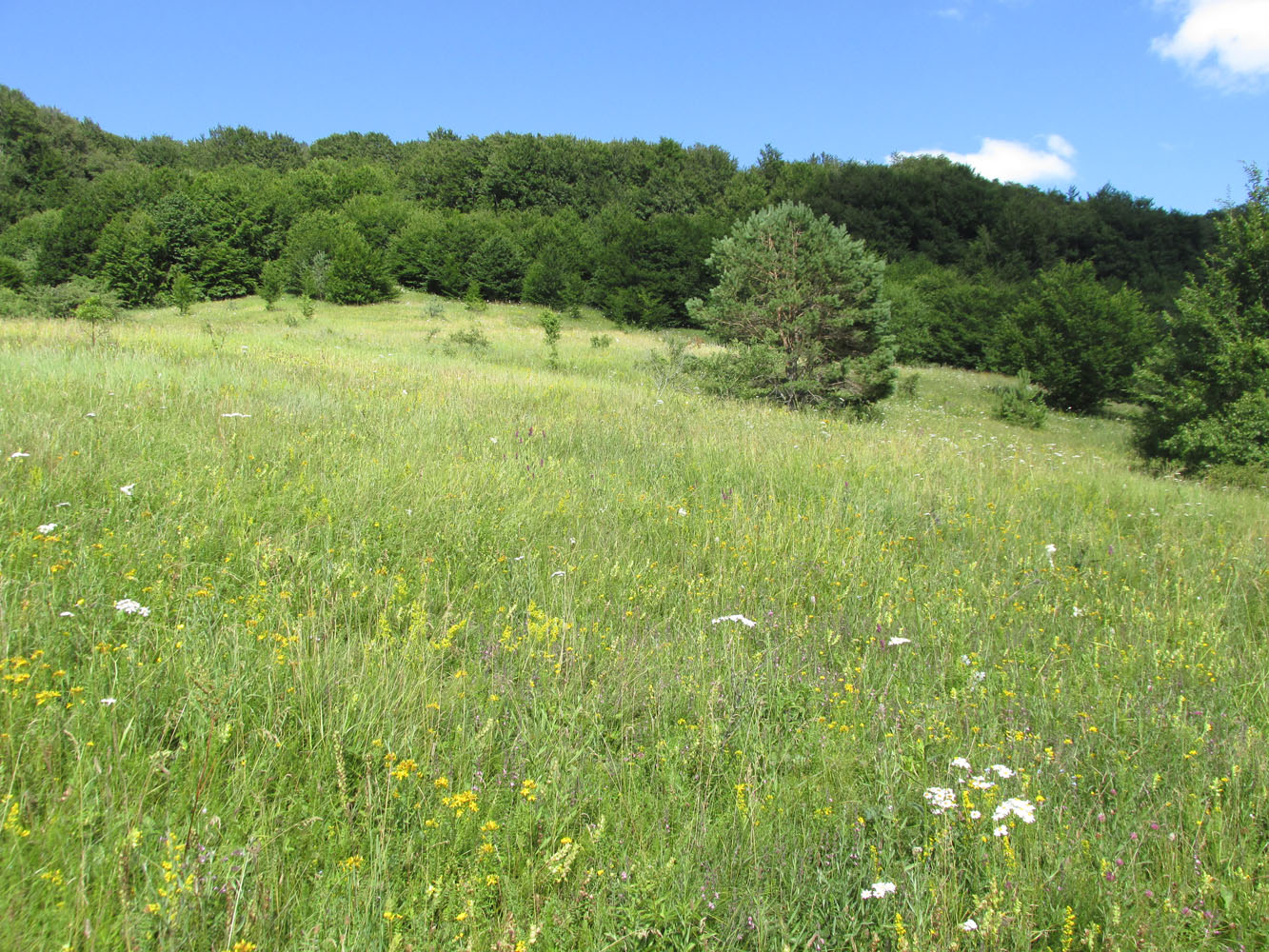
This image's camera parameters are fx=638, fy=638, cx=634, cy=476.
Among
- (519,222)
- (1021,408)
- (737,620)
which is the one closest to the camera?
(737,620)

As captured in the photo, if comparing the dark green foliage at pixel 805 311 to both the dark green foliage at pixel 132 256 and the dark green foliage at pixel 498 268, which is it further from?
the dark green foliage at pixel 132 256

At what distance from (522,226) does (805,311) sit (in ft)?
136

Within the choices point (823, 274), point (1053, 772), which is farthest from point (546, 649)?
point (823, 274)

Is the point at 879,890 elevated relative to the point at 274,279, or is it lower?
lower

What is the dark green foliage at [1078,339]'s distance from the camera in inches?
1002

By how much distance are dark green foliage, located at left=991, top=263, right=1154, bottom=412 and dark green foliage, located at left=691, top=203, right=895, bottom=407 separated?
15986 mm

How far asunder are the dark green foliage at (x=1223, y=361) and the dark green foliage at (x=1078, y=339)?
9.20 meters

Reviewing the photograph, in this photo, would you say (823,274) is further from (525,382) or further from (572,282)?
(572,282)

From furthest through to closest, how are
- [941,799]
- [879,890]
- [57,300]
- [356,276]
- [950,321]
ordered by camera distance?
[356,276] → [950,321] → [57,300] → [941,799] → [879,890]

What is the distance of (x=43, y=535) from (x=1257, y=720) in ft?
17.3

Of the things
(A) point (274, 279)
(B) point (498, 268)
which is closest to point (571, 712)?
(B) point (498, 268)

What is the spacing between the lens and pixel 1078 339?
1014 inches

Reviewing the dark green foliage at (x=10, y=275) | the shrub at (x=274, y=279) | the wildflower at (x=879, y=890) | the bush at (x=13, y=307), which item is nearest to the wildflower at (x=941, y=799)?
the wildflower at (x=879, y=890)

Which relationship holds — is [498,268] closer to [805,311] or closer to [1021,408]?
[805,311]
